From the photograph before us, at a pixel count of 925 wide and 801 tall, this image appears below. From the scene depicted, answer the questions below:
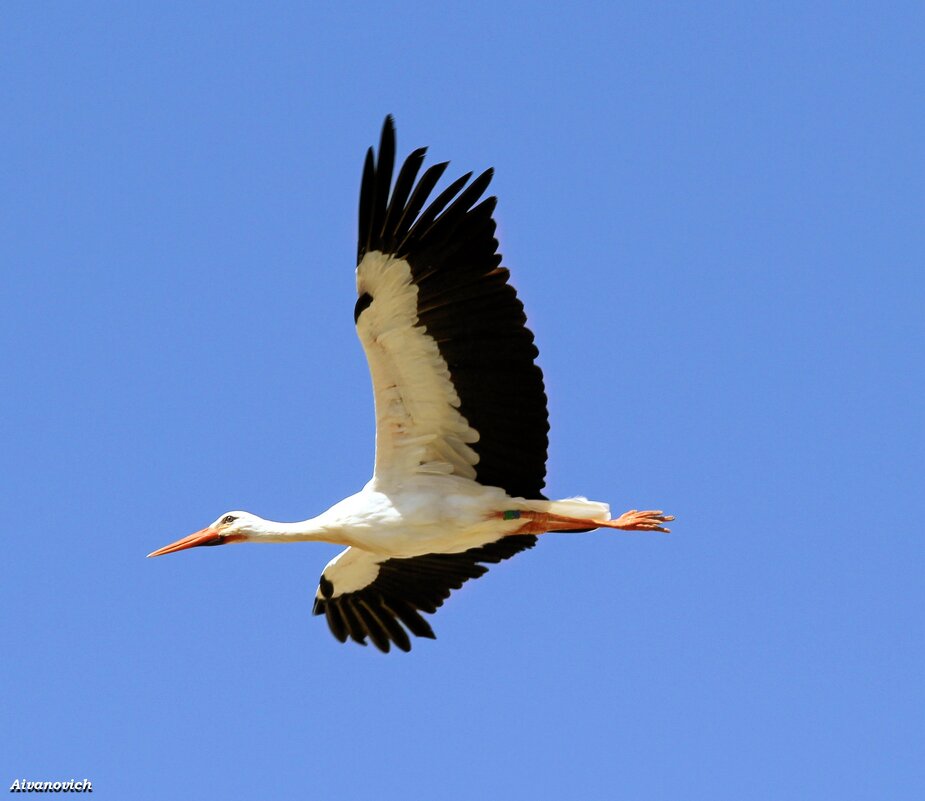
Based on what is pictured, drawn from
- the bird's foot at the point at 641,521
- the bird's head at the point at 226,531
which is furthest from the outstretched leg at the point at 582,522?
the bird's head at the point at 226,531

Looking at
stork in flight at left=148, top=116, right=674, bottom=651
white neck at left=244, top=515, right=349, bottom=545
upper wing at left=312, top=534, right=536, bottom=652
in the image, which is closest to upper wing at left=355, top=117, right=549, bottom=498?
stork in flight at left=148, top=116, right=674, bottom=651

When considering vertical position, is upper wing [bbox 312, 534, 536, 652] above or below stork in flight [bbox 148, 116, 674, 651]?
below

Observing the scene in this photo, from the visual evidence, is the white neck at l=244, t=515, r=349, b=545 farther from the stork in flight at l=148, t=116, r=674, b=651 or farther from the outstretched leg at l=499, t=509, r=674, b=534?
the outstretched leg at l=499, t=509, r=674, b=534

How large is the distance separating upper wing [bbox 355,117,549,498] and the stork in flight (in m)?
0.01

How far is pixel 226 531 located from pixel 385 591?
220 cm

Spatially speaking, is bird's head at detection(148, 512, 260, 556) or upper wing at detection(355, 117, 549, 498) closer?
upper wing at detection(355, 117, 549, 498)

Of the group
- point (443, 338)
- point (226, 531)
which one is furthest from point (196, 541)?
point (443, 338)

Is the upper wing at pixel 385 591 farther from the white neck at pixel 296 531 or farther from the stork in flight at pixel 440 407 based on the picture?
the white neck at pixel 296 531

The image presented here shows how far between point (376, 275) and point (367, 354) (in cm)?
85

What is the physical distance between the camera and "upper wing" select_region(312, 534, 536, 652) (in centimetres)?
1764

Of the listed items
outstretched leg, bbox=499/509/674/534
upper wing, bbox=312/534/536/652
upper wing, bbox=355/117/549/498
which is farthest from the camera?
upper wing, bbox=312/534/536/652

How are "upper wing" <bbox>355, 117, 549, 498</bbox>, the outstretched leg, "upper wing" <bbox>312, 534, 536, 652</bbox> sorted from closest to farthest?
1. "upper wing" <bbox>355, 117, 549, 498</bbox>
2. the outstretched leg
3. "upper wing" <bbox>312, 534, 536, 652</bbox>

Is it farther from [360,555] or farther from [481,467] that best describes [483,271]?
[360,555]

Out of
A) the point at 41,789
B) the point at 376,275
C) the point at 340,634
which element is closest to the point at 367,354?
the point at 376,275
